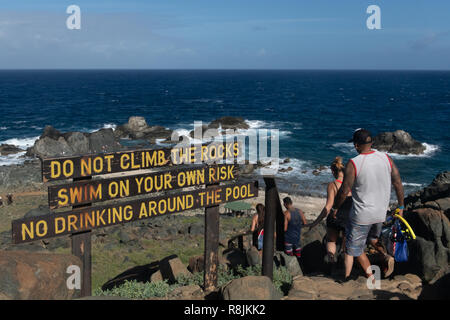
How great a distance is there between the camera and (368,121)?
219 ft

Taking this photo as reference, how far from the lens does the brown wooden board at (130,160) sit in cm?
600

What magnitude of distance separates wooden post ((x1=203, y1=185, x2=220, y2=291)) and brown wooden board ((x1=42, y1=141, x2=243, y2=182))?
85 centimetres

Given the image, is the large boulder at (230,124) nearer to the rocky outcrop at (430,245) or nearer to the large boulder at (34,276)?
the rocky outcrop at (430,245)

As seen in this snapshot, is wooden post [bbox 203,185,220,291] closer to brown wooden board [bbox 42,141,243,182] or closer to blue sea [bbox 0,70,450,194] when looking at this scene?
brown wooden board [bbox 42,141,243,182]

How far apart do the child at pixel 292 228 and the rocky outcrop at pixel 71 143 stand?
31.2m

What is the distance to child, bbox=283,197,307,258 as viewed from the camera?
332 inches

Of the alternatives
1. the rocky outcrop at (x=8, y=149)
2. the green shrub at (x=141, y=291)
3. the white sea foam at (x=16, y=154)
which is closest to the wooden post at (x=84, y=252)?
the green shrub at (x=141, y=291)

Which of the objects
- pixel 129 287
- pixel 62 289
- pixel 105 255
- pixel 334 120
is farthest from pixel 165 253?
pixel 334 120

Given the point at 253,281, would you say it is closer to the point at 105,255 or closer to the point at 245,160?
the point at 105,255

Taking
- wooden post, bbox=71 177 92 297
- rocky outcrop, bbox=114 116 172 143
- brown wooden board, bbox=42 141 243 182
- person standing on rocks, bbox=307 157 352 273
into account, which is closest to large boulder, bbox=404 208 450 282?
person standing on rocks, bbox=307 157 352 273

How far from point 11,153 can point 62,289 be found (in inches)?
1489

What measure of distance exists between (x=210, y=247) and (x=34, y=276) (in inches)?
110

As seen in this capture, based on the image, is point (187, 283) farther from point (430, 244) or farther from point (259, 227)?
point (430, 244)

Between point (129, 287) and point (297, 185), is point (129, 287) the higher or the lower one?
the higher one
